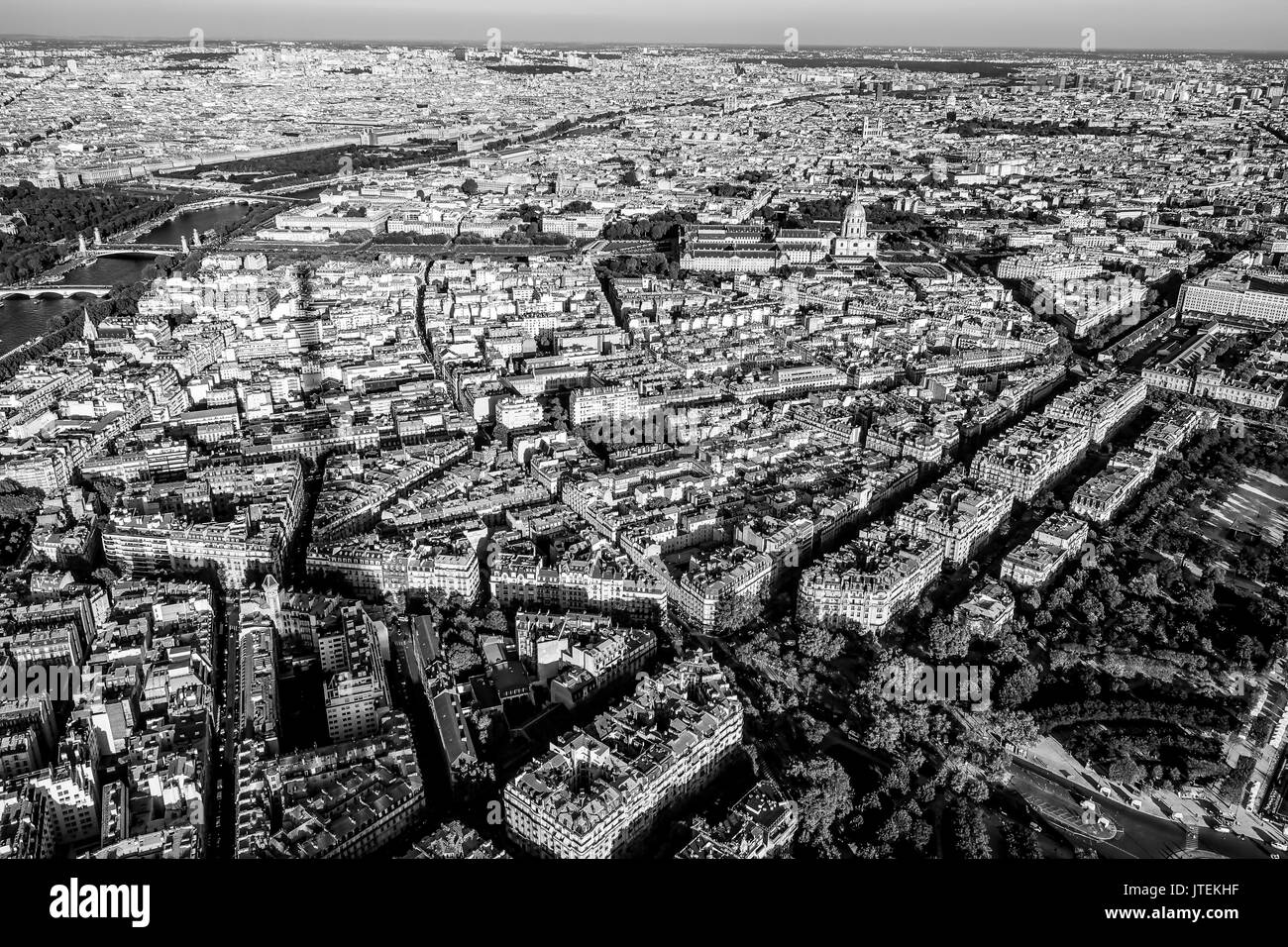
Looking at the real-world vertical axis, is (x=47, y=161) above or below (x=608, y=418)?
above

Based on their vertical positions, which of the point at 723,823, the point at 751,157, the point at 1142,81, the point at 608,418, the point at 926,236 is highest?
the point at 1142,81

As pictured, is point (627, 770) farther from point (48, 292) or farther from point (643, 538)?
point (48, 292)

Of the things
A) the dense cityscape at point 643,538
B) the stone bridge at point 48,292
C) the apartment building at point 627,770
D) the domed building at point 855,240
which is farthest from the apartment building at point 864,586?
the stone bridge at point 48,292

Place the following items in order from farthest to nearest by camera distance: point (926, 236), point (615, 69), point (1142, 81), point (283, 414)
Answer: point (615, 69) → point (1142, 81) → point (926, 236) → point (283, 414)

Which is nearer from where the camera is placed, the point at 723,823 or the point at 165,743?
the point at 723,823

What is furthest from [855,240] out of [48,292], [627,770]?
[627,770]
